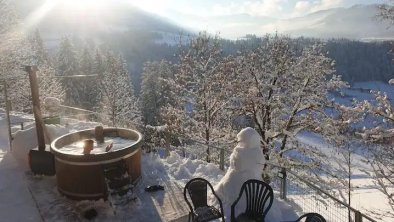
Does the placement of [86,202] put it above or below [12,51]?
below

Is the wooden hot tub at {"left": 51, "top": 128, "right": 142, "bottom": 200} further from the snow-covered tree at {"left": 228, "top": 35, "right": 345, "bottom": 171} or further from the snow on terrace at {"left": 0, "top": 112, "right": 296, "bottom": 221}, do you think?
the snow-covered tree at {"left": 228, "top": 35, "right": 345, "bottom": 171}

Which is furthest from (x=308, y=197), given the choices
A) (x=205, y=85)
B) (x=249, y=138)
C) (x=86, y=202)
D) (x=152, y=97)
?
(x=152, y=97)

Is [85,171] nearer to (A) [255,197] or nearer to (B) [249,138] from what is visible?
(B) [249,138]

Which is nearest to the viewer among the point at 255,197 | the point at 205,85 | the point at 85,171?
the point at 255,197

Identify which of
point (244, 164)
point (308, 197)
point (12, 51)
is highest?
point (12, 51)

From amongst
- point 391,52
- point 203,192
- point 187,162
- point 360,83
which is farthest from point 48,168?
point 360,83

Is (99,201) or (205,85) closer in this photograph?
(99,201)

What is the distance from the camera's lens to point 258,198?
712cm

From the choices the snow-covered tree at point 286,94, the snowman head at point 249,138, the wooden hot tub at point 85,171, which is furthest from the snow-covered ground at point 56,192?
the snow-covered tree at point 286,94

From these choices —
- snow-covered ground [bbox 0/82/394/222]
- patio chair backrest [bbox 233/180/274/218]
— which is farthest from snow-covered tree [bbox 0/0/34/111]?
patio chair backrest [bbox 233/180/274/218]

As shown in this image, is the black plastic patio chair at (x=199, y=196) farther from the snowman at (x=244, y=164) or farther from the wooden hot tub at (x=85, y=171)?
the wooden hot tub at (x=85, y=171)

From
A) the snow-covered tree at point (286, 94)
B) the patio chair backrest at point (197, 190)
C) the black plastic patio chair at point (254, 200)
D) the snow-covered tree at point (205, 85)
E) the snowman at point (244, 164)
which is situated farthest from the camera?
the snow-covered tree at point (205, 85)

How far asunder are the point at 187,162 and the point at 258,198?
500 cm

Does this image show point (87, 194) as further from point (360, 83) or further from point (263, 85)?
point (360, 83)
